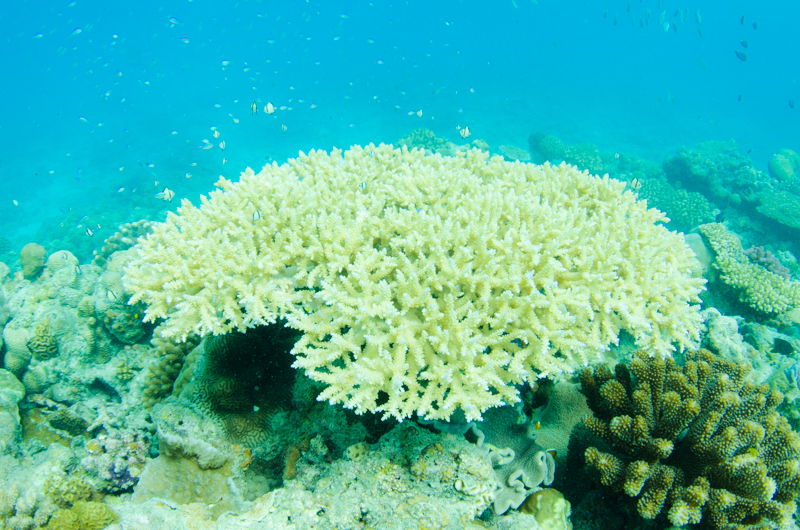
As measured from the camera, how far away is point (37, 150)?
3891cm

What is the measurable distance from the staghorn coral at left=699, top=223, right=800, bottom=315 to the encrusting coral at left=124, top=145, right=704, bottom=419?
4144 mm

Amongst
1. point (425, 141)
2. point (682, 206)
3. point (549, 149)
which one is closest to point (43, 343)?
point (425, 141)

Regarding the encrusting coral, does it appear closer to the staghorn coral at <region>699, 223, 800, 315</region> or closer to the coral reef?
the coral reef

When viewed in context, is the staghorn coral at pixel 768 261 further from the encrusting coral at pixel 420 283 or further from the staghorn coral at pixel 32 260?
the staghorn coral at pixel 32 260

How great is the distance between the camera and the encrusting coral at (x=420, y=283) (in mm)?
2596

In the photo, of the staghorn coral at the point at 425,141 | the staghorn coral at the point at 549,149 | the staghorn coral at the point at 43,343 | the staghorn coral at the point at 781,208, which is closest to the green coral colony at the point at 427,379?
the staghorn coral at the point at 43,343

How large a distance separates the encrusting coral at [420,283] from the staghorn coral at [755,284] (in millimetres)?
4144

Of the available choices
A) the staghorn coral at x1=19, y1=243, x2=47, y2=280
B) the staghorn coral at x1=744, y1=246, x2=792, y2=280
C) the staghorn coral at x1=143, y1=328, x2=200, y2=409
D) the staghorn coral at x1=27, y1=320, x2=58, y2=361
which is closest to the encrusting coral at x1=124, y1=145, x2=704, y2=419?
the staghorn coral at x1=143, y1=328, x2=200, y2=409

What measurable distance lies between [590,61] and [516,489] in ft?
314

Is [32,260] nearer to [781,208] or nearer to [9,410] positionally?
[9,410]

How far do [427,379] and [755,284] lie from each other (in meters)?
7.18

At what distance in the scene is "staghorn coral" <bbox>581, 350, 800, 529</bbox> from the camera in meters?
2.42

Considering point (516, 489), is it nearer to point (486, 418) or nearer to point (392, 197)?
point (486, 418)

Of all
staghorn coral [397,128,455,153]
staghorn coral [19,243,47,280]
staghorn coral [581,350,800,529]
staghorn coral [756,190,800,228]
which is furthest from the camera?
staghorn coral [397,128,455,153]
